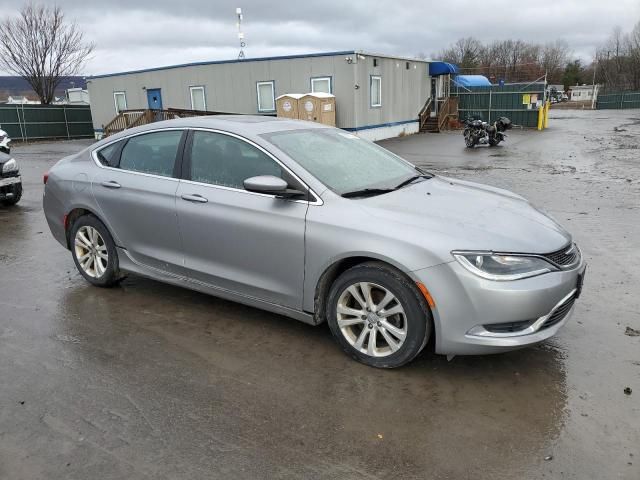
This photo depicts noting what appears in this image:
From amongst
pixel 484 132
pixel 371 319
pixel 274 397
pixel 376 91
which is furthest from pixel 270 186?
pixel 376 91

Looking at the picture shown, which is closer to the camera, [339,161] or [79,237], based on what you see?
[339,161]

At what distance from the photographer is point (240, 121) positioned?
4.60m

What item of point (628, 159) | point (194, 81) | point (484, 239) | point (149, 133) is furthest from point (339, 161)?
point (194, 81)

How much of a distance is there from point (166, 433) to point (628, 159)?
51.5 ft

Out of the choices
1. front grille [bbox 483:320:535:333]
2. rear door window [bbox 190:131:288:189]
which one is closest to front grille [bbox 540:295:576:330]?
front grille [bbox 483:320:535:333]

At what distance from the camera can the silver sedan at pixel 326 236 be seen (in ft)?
10.7

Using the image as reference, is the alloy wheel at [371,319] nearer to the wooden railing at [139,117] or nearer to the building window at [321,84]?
the wooden railing at [139,117]

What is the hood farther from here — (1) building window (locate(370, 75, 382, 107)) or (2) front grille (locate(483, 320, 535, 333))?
(1) building window (locate(370, 75, 382, 107))

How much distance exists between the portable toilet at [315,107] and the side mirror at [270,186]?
1629cm

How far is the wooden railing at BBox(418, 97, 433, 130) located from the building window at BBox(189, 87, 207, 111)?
36.6 feet

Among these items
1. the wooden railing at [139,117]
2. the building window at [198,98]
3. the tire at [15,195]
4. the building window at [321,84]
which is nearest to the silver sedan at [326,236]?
the tire at [15,195]

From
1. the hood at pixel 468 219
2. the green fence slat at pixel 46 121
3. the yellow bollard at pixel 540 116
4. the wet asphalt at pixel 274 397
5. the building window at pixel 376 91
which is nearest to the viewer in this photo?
the wet asphalt at pixel 274 397

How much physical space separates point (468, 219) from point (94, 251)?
3538mm

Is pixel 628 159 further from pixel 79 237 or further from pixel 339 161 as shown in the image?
pixel 79 237
